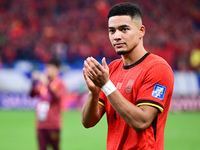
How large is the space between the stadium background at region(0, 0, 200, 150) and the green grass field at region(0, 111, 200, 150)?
0.09 ft

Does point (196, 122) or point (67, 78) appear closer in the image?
point (196, 122)

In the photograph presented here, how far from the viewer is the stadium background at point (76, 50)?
12523 mm

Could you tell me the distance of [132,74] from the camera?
2850 mm

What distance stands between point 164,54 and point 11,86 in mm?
7627

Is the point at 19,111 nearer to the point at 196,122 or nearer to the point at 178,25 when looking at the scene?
the point at 196,122

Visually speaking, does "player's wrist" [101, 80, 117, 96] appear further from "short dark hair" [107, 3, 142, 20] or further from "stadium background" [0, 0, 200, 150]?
"stadium background" [0, 0, 200, 150]

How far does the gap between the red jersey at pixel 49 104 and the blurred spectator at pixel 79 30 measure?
9.18 metres

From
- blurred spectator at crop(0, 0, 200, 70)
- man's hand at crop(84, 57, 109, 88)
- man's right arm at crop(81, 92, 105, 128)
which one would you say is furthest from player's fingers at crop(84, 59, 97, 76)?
blurred spectator at crop(0, 0, 200, 70)

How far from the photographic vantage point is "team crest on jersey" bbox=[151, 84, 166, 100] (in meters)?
2.65

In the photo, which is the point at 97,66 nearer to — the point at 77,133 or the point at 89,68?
the point at 89,68

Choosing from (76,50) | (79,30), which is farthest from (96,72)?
(79,30)

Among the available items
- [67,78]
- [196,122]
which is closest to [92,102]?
[196,122]

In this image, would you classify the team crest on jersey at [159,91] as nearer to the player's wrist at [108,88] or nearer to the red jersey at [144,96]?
the red jersey at [144,96]

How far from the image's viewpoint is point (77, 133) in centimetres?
1145
